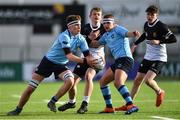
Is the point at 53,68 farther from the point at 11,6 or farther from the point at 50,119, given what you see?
the point at 11,6

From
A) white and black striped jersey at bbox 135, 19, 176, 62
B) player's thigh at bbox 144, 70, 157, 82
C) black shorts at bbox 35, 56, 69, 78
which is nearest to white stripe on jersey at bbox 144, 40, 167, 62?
white and black striped jersey at bbox 135, 19, 176, 62

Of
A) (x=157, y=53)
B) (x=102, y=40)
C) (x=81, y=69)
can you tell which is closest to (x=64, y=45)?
(x=102, y=40)

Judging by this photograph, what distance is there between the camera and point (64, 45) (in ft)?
49.5

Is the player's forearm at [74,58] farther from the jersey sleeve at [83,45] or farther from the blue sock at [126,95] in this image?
the blue sock at [126,95]

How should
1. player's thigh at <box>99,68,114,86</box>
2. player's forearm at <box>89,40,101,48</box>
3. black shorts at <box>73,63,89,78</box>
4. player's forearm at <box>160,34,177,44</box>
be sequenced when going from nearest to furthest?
player's thigh at <box>99,68,114,86</box> → player's forearm at <box>89,40,101,48</box> → player's forearm at <box>160,34,177,44</box> → black shorts at <box>73,63,89,78</box>

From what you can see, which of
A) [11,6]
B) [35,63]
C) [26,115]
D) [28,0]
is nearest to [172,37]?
[26,115]

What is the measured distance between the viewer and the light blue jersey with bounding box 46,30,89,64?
15141mm

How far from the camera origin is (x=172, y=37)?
53.8 ft

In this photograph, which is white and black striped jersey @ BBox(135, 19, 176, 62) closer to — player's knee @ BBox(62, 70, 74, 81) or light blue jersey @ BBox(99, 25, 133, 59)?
light blue jersey @ BBox(99, 25, 133, 59)

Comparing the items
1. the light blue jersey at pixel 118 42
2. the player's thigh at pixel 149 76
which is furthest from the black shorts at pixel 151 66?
the light blue jersey at pixel 118 42

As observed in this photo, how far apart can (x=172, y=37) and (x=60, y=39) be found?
8.69 feet

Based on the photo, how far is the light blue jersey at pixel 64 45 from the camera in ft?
49.7

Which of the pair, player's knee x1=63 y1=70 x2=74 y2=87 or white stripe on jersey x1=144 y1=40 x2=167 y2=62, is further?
white stripe on jersey x1=144 y1=40 x2=167 y2=62

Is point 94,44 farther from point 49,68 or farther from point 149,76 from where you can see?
point 149,76
